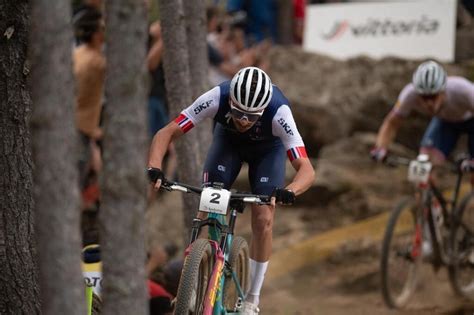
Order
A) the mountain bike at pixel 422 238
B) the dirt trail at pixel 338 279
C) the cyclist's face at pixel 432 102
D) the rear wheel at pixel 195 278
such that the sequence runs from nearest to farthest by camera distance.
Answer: the rear wheel at pixel 195 278 → the cyclist's face at pixel 432 102 → the mountain bike at pixel 422 238 → the dirt trail at pixel 338 279

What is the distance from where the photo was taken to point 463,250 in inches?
405

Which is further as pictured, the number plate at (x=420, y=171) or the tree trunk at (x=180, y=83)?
the number plate at (x=420, y=171)

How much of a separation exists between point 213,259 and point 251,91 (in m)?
1.09

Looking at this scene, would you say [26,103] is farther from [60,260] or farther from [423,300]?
[423,300]

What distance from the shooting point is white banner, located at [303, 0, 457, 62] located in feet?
43.9

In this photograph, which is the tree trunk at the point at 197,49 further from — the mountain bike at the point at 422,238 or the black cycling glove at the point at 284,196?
the black cycling glove at the point at 284,196

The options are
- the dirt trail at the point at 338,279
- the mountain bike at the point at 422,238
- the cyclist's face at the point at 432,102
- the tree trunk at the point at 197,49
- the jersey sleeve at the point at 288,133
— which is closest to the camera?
the jersey sleeve at the point at 288,133

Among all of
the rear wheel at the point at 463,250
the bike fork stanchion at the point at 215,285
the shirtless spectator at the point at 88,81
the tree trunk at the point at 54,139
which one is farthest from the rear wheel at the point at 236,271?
the rear wheel at the point at 463,250

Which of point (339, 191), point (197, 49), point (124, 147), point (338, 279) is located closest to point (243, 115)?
point (197, 49)

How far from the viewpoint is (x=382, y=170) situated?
1345 cm

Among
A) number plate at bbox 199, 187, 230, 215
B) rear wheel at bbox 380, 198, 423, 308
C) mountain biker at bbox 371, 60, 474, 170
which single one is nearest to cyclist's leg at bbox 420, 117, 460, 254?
mountain biker at bbox 371, 60, 474, 170

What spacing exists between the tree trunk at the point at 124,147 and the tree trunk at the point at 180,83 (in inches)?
143

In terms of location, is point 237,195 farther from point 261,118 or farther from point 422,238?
point 422,238

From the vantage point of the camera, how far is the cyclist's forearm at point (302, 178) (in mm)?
6566
